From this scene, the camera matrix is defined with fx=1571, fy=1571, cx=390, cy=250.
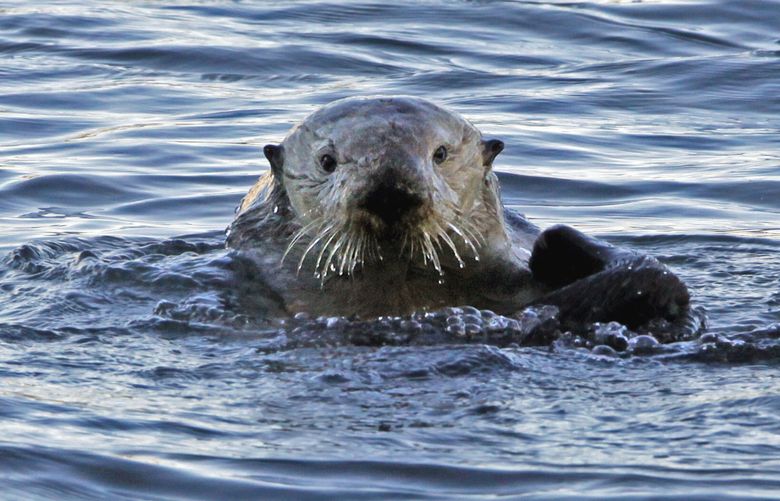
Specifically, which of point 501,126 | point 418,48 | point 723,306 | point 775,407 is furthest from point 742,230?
point 418,48

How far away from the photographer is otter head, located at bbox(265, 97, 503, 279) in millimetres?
4938

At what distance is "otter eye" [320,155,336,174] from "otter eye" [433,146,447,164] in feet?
1.10

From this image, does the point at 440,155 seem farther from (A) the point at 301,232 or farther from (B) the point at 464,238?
(A) the point at 301,232

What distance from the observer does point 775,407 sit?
4.32 metres

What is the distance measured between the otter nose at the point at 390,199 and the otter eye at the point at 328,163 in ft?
1.16

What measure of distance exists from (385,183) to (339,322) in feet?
2.22

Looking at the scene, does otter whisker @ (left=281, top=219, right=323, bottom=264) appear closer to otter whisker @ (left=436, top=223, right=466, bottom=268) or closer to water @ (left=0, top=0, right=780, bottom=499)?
water @ (left=0, top=0, right=780, bottom=499)

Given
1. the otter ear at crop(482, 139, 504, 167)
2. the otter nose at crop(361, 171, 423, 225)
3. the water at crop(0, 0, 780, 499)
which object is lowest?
the water at crop(0, 0, 780, 499)

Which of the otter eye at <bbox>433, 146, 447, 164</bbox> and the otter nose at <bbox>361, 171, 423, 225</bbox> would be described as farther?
the otter eye at <bbox>433, 146, 447, 164</bbox>

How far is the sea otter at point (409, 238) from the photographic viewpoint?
5016 millimetres

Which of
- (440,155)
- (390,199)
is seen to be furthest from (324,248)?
(440,155)

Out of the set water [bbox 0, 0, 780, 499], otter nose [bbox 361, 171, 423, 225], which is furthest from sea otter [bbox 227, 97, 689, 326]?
water [bbox 0, 0, 780, 499]

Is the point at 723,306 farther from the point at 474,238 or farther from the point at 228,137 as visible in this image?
the point at 228,137

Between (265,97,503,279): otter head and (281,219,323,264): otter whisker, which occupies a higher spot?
(265,97,503,279): otter head
